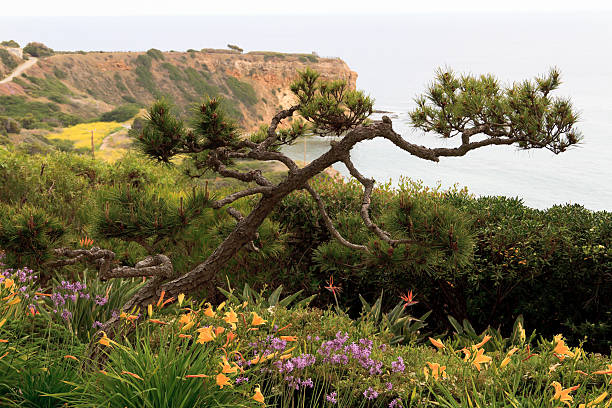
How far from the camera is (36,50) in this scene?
2466 inches

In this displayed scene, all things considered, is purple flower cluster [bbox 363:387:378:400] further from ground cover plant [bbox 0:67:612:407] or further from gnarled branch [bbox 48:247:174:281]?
gnarled branch [bbox 48:247:174:281]

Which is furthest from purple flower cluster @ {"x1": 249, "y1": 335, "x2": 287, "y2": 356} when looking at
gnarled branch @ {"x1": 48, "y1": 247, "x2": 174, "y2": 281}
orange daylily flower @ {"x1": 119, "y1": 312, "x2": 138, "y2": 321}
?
gnarled branch @ {"x1": 48, "y1": 247, "x2": 174, "y2": 281}

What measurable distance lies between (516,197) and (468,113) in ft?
5.61

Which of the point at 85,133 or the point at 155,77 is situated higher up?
the point at 155,77

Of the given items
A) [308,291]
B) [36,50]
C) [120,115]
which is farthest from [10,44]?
[308,291]

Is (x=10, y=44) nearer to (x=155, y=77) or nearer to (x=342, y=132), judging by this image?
(x=155, y=77)

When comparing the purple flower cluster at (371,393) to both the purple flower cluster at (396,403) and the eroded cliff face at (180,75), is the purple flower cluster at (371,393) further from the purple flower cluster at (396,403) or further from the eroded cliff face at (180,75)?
the eroded cliff face at (180,75)

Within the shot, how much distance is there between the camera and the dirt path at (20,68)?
53325 millimetres

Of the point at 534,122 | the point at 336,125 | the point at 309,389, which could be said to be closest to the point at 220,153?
the point at 336,125

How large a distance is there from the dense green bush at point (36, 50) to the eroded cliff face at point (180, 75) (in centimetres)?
217

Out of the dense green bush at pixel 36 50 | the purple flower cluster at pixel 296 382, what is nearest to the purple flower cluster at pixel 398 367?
the purple flower cluster at pixel 296 382

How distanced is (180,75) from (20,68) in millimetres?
17622

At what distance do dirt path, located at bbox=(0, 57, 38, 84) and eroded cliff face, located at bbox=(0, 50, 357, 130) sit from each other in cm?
72

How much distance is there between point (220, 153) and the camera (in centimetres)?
317
